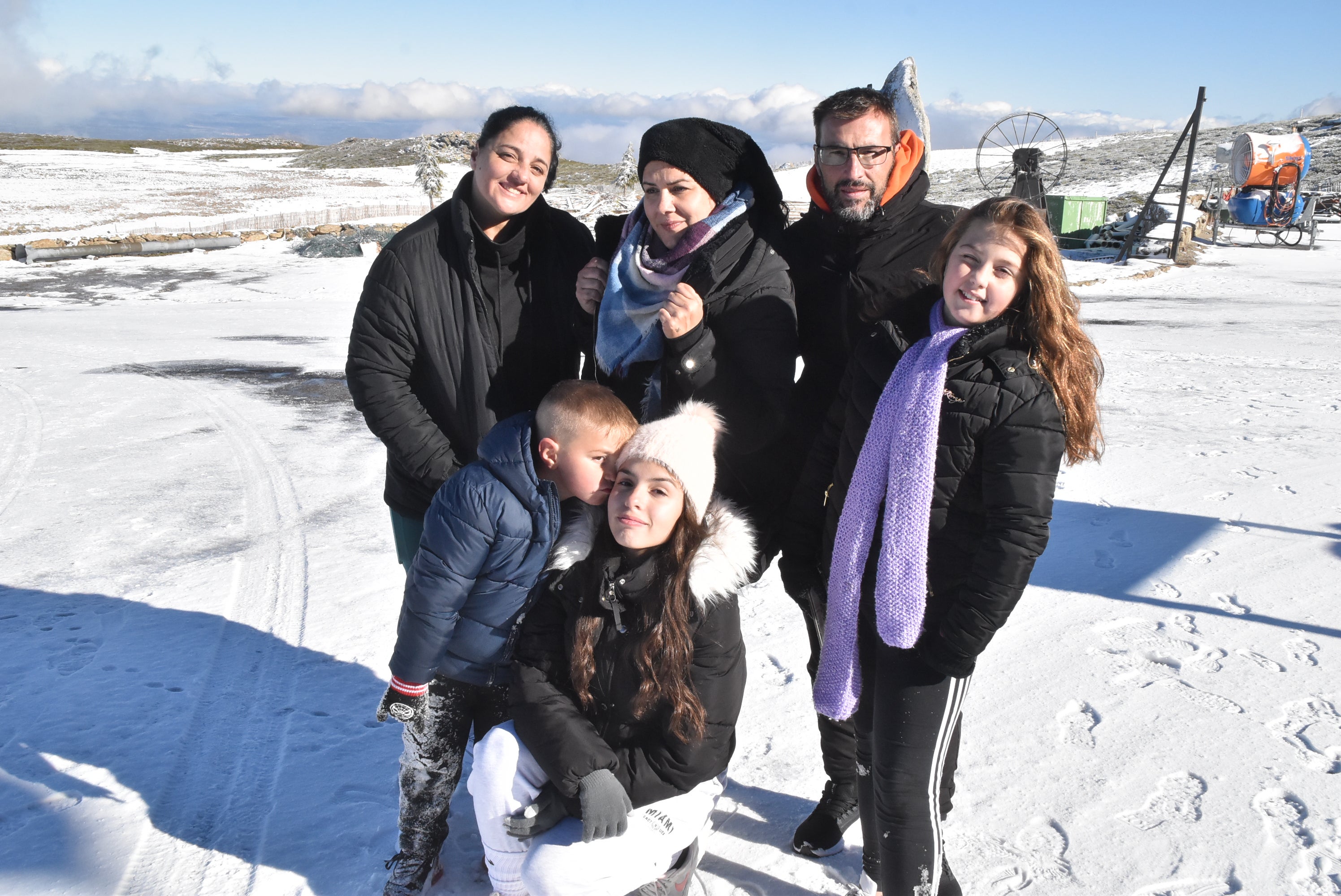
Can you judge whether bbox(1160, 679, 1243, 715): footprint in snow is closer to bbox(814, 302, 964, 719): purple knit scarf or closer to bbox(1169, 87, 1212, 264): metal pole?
bbox(814, 302, 964, 719): purple knit scarf

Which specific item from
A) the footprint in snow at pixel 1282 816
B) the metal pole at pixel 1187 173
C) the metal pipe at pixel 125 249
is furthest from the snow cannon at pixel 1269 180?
the metal pipe at pixel 125 249

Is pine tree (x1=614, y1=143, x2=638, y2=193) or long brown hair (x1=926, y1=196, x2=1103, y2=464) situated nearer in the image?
long brown hair (x1=926, y1=196, x2=1103, y2=464)

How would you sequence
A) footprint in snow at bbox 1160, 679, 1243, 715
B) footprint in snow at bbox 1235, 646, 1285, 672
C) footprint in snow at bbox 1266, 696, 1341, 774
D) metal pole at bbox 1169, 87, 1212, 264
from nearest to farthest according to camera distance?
footprint in snow at bbox 1266, 696, 1341, 774, footprint in snow at bbox 1160, 679, 1243, 715, footprint in snow at bbox 1235, 646, 1285, 672, metal pole at bbox 1169, 87, 1212, 264

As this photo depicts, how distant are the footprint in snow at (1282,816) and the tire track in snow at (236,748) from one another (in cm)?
290

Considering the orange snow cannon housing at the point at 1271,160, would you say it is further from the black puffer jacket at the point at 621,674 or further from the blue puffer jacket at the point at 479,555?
the blue puffer jacket at the point at 479,555

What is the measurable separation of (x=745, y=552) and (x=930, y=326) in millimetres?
689

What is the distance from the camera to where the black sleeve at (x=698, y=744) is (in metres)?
2.14

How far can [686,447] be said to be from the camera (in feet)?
6.81

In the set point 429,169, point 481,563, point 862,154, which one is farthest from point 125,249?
point 862,154

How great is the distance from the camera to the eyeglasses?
229cm

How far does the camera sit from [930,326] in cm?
203

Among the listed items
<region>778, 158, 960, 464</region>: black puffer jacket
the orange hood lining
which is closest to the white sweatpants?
<region>778, 158, 960, 464</region>: black puffer jacket

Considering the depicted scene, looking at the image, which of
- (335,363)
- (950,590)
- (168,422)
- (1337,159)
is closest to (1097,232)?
(335,363)

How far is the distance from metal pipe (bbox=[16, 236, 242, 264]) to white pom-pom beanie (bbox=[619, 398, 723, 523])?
67.2 feet
